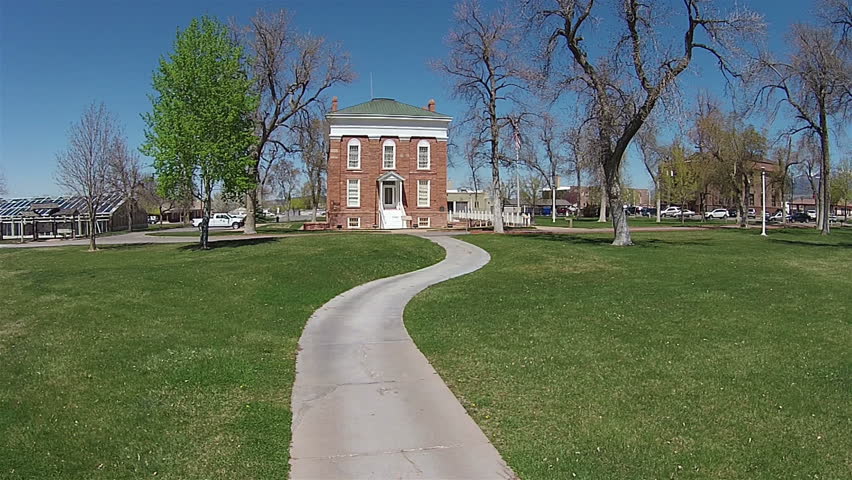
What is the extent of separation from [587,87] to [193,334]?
21.7 meters

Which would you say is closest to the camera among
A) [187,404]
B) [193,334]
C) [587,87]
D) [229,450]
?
[229,450]

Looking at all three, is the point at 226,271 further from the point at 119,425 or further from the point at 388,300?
the point at 119,425

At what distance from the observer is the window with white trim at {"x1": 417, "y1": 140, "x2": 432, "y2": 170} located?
44.7 metres

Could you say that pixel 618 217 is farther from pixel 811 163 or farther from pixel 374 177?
pixel 811 163

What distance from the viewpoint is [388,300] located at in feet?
47.3

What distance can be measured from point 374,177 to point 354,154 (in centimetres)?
210

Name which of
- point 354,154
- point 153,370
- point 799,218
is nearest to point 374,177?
point 354,154

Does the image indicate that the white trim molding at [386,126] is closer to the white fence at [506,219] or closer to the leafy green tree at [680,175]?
A: the white fence at [506,219]

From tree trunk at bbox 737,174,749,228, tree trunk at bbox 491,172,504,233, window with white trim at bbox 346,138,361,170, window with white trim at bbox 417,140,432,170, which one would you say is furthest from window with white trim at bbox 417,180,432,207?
tree trunk at bbox 737,174,749,228

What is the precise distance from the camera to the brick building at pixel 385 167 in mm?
43844

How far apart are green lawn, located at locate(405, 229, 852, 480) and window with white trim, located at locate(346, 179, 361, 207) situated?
2830cm

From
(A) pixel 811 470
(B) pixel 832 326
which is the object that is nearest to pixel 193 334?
(A) pixel 811 470

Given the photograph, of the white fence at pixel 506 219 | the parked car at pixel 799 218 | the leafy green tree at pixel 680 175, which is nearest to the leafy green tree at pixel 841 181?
the parked car at pixel 799 218

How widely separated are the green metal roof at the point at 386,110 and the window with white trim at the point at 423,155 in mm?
1934
